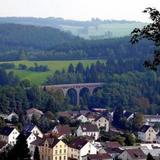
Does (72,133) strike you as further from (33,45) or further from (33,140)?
(33,45)

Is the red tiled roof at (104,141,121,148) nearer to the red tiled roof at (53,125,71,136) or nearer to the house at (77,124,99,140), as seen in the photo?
the red tiled roof at (53,125,71,136)

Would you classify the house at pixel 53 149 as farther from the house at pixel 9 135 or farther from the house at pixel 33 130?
the house at pixel 33 130

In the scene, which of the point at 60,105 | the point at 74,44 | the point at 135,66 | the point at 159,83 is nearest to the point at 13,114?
the point at 60,105

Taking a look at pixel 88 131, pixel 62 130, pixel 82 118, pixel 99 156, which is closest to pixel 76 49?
pixel 82 118

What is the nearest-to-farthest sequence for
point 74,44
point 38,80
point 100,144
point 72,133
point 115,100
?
point 100,144 < point 72,133 < point 115,100 < point 38,80 < point 74,44

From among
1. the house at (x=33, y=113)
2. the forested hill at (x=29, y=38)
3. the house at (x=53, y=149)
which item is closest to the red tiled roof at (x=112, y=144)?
the house at (x=53, y=149)

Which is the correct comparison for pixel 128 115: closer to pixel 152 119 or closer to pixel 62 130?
pixel 152 119

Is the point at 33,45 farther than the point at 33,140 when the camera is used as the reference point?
Yes
